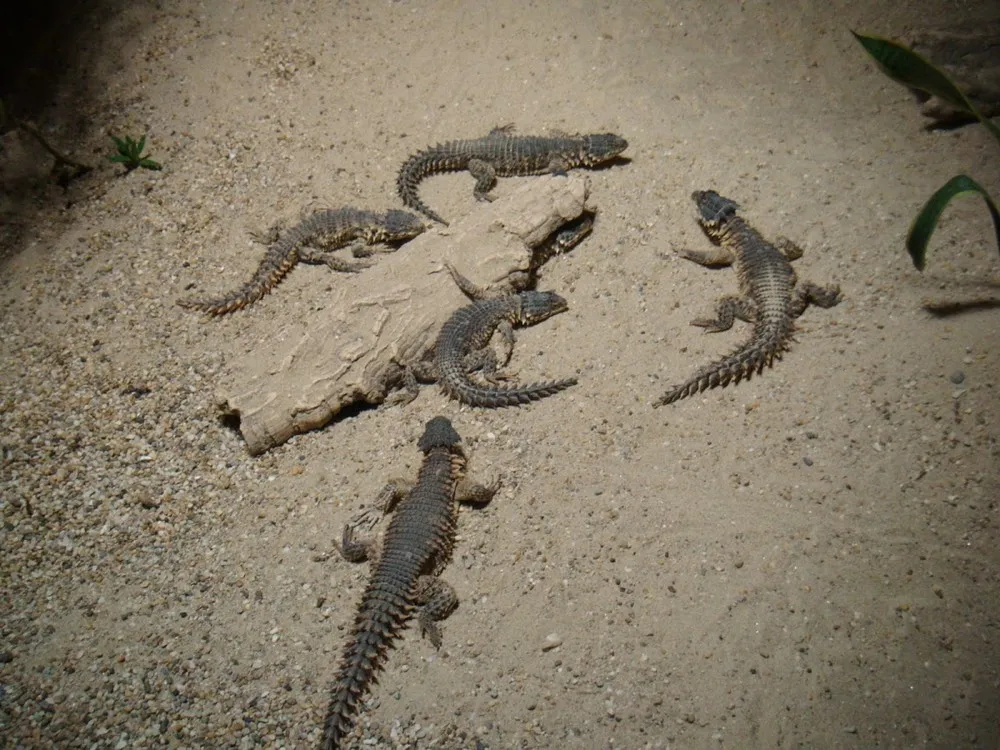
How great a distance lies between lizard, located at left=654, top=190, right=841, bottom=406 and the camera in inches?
174

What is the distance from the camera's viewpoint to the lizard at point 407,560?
334 centimetres

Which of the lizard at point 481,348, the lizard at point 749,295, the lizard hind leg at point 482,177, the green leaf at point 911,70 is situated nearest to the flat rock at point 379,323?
the lizard at point 481,348

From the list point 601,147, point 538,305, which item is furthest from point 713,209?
point 538,305

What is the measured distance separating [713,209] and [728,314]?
105 centimetres

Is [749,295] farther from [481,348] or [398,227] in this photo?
[398,227]

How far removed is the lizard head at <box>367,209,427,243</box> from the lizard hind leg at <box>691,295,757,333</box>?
269 cm

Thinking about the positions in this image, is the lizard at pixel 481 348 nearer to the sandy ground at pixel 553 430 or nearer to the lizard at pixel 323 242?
the sandy ground at pixel 553 430

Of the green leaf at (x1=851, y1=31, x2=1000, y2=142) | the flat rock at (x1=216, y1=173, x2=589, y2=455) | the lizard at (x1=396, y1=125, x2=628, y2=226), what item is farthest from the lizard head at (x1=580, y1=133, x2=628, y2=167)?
the green leaf at (x1=851, y1=31, x2=1000, y2=142)

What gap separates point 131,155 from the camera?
614 cm

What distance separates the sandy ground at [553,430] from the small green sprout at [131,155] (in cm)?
15

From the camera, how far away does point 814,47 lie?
632 cm

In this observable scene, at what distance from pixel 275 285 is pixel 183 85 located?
9.85 ft

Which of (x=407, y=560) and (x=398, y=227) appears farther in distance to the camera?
(x=398, y=227)

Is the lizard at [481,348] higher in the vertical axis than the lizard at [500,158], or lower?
lower
